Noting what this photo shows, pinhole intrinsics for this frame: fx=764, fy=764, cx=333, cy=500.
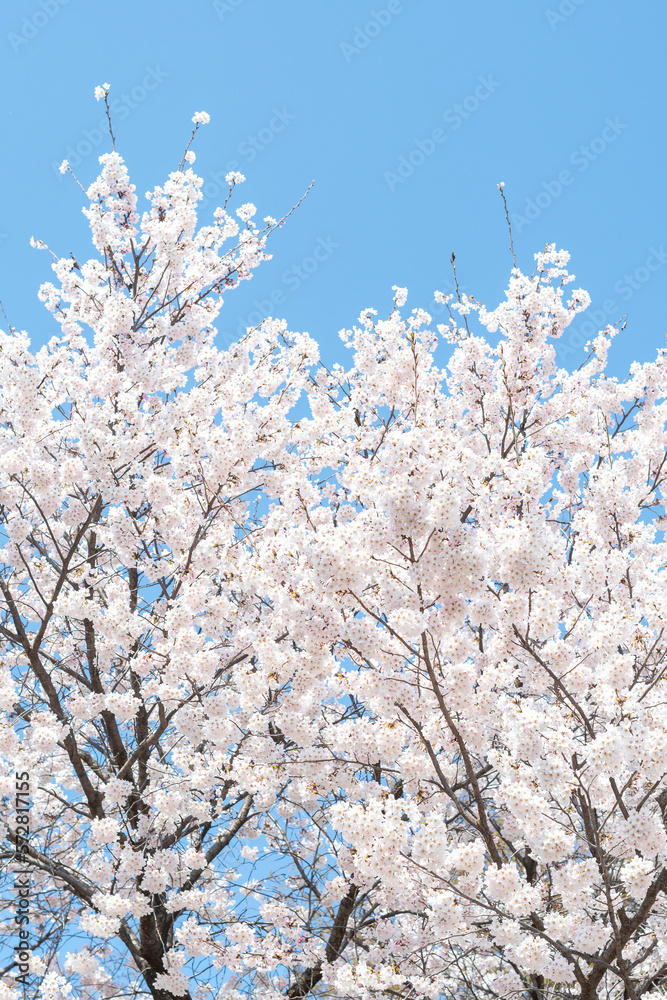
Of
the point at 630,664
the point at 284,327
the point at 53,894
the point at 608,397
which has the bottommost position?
the point at 630,664

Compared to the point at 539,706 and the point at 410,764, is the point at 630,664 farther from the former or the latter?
the point at 410,764

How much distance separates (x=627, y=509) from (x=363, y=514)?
2.10m

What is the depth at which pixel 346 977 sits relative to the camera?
16.1 ft

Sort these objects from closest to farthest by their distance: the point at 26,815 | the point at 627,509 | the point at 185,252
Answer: the point at 627,509, the point at 26,815, the point at 185,252

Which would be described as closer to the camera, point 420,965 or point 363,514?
point 363,514

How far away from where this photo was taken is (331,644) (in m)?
4.94

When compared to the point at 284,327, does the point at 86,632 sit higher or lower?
lower

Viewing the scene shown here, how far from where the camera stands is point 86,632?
6.68m

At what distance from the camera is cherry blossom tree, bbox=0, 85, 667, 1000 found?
428 cm

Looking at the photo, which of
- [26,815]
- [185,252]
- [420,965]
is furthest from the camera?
[185,252]

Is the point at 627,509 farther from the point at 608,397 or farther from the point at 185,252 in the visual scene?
the point at 185,252

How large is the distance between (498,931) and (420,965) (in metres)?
1.67

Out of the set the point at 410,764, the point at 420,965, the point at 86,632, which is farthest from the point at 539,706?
the point at 86,632

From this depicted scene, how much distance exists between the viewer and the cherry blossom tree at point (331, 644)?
4281mm
